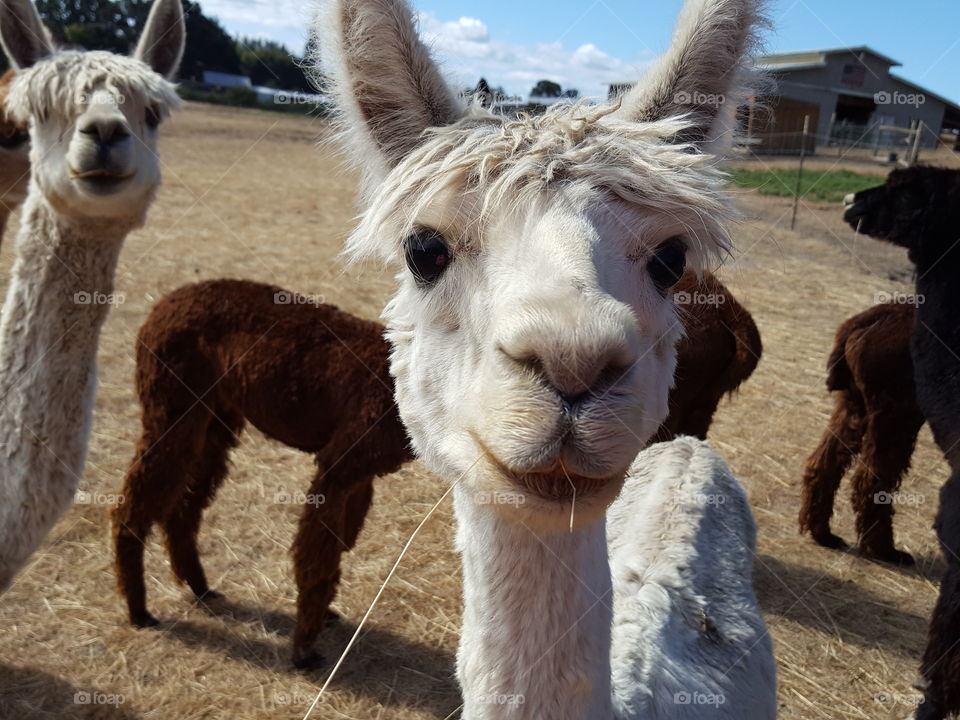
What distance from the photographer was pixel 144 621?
377 centimetres

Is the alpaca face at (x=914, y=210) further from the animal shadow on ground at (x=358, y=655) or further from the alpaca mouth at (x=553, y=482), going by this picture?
the alpaca mouth at (x=553, y=482)

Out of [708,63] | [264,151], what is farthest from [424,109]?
[264,151]

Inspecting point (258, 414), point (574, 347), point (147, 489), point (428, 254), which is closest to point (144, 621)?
point (147, 489)

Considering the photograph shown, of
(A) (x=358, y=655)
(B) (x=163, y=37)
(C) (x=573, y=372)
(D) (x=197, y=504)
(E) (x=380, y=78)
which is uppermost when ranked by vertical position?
(B) (x=163, y=37)

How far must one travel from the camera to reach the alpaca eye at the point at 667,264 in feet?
5.39

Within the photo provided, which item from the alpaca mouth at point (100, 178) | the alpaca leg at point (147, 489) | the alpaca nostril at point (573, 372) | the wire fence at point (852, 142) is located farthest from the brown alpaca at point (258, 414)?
the wire fence at point (852, 142)

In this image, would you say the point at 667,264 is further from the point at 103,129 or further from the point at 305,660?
the point at 305,660

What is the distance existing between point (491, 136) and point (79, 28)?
38.2m

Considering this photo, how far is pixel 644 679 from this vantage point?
205cm

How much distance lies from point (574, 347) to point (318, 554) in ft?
8.60

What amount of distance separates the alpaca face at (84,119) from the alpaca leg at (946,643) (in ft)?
13.0

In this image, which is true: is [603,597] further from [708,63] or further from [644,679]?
[708,63]

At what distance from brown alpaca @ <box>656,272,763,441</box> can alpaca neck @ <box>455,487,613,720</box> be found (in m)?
2.96

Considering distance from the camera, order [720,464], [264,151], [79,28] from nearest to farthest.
A: [720,464] → [264,151] → [79,28]
